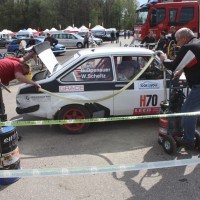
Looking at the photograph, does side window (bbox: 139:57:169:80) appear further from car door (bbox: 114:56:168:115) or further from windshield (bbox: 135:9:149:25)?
windshield (bbox: 135:9:149:25)

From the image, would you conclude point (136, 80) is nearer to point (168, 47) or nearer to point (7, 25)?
point (168, 47)

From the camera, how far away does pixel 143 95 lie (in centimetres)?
630

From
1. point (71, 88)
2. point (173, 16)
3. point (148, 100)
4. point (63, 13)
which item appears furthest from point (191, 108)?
point (63, 13)

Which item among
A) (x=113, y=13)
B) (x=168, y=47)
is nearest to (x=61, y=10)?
(x=113, y=13)

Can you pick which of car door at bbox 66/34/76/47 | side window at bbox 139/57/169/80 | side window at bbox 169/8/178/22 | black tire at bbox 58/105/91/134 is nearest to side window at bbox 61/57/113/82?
black tire at bbox 58/105/91/134

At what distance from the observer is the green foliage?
304ft

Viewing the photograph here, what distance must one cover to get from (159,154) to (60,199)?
75.5 inches

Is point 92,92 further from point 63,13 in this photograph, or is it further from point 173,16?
point 63,13

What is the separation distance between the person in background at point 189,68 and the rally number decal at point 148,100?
4.02ft

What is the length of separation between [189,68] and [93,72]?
2.02 meters

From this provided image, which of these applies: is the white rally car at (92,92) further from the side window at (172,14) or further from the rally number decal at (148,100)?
the side window at (172,14)

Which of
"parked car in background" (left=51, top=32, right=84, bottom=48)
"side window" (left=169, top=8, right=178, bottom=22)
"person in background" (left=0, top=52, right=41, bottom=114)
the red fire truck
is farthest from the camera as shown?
"parked car in background" (left=51, top=32, right=84, bottom=48)

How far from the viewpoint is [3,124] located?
4.25m

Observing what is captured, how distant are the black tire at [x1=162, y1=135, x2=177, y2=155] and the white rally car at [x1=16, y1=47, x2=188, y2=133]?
4.17 feet
